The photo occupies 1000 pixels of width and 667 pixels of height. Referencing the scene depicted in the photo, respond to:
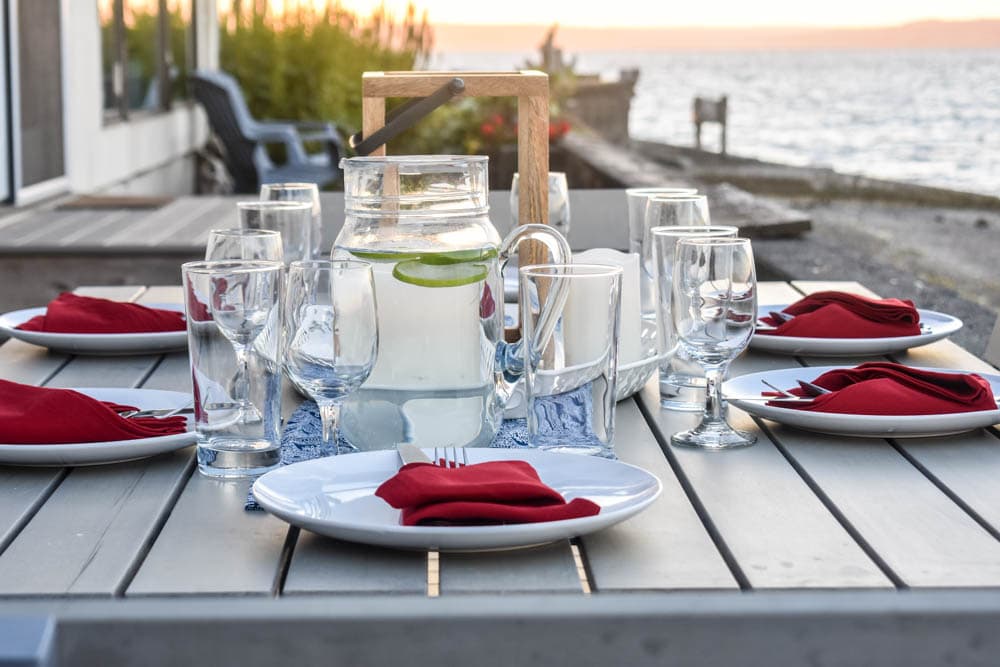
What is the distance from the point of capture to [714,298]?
50.6 inches

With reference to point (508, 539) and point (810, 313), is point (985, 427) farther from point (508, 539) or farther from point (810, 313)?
point (508, 539)

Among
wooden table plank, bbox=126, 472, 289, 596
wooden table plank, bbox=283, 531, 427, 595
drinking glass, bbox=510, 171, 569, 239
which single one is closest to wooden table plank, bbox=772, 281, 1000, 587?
wooden table plank, bbox=283, 531, 427, 595

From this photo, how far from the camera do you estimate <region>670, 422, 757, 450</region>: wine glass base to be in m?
1.34

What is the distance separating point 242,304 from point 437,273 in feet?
0.61

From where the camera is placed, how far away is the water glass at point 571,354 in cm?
119

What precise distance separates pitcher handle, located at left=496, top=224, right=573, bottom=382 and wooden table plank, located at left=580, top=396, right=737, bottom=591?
0.58 feet

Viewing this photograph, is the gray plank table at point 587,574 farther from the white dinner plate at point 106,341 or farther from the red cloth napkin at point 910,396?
the white dinner plate at point 106,341

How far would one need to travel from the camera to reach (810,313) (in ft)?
6.14

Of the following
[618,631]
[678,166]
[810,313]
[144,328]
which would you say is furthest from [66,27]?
[678,166]

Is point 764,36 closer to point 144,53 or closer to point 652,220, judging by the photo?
point 144,53

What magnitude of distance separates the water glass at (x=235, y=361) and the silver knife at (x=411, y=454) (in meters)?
0.13

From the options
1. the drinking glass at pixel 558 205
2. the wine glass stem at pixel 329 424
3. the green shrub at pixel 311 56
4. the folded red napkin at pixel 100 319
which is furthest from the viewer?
the green shrub at pixel 311 56

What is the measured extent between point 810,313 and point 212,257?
86 centimetres

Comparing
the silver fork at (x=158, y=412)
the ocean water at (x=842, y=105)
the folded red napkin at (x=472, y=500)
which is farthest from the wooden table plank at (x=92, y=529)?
the ocean water at (x=842, y=105)
